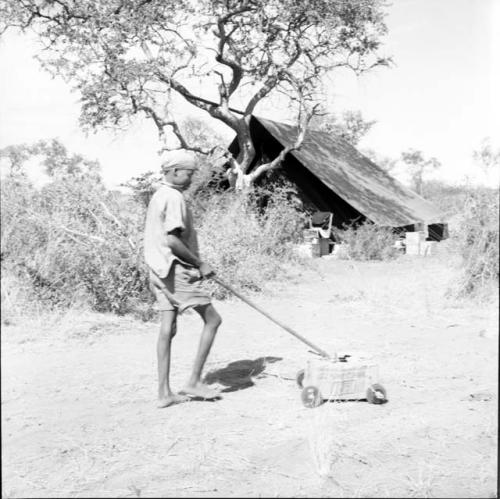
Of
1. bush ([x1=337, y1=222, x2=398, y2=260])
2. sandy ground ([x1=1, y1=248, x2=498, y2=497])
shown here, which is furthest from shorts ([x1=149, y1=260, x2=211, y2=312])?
bush ([x1=337, y1=222, x2=398, y2=260])

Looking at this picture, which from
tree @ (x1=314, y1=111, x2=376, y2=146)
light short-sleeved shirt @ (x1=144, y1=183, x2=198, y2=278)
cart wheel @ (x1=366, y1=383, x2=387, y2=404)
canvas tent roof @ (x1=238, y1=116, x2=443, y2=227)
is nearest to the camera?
light short-sleeved shirt @ (x1=144, y1=183, x2=198, y2=278)

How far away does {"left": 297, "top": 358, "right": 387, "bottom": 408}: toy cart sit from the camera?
379cm

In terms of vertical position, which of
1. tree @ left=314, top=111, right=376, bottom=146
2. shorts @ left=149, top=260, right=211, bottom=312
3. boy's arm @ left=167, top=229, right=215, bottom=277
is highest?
tree @ left=314, top=111, right=376, bottom=146

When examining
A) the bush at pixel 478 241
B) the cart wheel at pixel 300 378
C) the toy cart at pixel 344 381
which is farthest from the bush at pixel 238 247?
the toy cart at pixel 344 381

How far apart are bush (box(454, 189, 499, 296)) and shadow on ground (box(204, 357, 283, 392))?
1.63m

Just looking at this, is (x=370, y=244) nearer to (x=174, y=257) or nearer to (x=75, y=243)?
(x=75, y=243)

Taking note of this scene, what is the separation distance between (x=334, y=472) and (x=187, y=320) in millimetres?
4034

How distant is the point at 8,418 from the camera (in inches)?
127

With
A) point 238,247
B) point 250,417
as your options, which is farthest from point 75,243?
point 250,417

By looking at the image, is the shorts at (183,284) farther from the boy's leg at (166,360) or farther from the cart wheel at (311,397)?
the cart wheel at (311,397)

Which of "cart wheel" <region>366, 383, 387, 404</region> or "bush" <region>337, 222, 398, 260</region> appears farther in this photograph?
"bush" <region>337, 222, 398, 260</region>

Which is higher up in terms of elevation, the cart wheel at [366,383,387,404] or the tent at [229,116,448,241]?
the tent at [229,116,448,241]

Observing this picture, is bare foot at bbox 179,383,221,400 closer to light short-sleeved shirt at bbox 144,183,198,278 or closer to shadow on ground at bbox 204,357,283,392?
shadow on ground at bbox 204,357,283,392

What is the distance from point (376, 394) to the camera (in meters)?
3.83
